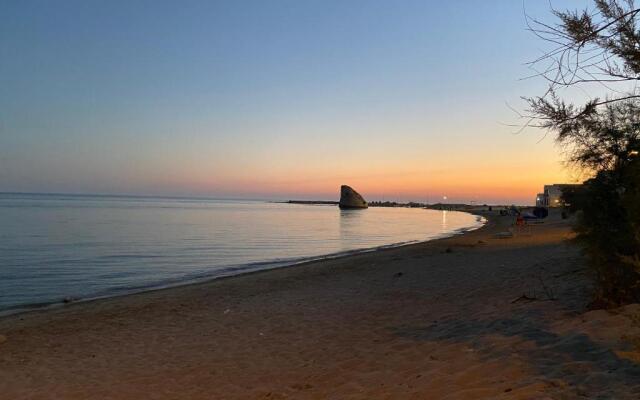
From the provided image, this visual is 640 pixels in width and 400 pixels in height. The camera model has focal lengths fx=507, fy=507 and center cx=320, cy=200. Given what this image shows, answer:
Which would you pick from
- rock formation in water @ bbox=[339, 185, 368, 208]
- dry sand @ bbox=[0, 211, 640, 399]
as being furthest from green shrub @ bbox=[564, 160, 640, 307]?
rock formation in water @ bbox=[339, 185, 368, 208]

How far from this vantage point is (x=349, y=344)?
7.73 m

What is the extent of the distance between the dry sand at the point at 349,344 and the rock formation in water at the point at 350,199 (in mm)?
139586

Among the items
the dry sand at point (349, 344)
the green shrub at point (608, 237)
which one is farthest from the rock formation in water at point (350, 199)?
the green shrub at point (608, 237)

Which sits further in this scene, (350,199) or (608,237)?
(350,199)

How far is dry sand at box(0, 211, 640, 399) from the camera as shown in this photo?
520 cm

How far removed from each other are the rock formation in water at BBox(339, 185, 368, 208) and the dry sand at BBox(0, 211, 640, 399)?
458 feet

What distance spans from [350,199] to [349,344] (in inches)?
5780

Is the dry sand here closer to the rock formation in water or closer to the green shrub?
the green shrub

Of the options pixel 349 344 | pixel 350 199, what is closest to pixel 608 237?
pixel 349 344

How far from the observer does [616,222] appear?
22.6 feet

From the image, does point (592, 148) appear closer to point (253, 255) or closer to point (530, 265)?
point (530, 265)

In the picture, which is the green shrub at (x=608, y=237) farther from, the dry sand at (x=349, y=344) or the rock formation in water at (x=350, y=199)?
the rock formation in water at (x=350, y=199)

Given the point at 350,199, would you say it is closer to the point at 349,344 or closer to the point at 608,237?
the point at 349,344

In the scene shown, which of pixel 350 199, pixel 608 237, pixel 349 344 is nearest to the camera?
pixel 608 237
